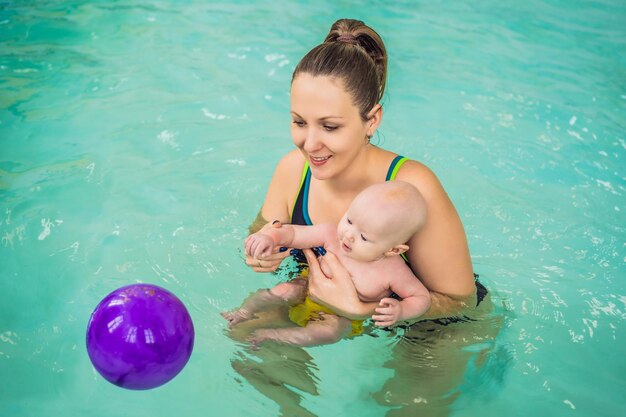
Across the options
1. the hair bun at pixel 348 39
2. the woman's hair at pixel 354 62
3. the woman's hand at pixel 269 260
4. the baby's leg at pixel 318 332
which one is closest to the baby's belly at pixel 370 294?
the baby's leg at pixel 318 332

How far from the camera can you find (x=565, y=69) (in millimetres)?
7133

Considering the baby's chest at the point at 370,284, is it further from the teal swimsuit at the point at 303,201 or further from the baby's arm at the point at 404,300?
the teal swimsuit at the point at 303,201

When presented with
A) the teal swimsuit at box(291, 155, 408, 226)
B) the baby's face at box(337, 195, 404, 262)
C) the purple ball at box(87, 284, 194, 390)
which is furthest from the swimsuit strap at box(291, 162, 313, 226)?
the purple ball at box(87, 284, 194, 390)

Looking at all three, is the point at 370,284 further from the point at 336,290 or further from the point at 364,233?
the point at 364,233

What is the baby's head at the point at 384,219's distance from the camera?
2.70 metres

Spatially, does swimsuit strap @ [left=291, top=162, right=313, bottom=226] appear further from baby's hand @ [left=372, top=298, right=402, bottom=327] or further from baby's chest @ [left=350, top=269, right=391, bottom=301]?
baby's hand @ [left=372, top=298, right=402, bottom=327]

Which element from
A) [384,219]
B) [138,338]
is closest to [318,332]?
[384,219]

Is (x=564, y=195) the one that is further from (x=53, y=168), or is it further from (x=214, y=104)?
(x=53, y=168)

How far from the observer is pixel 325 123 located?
2762 millimetres

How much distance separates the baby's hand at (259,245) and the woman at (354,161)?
44 mm

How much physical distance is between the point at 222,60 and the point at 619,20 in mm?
5226

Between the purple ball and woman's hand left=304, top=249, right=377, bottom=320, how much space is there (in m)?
0.72

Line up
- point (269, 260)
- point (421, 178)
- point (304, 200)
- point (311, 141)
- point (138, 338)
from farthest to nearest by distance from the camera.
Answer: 1. point (304, 200)
2. point (269, 260)
3. point (421, 178)
4. point (311, 141)
5. point (138, 338)

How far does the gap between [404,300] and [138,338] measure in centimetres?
112
